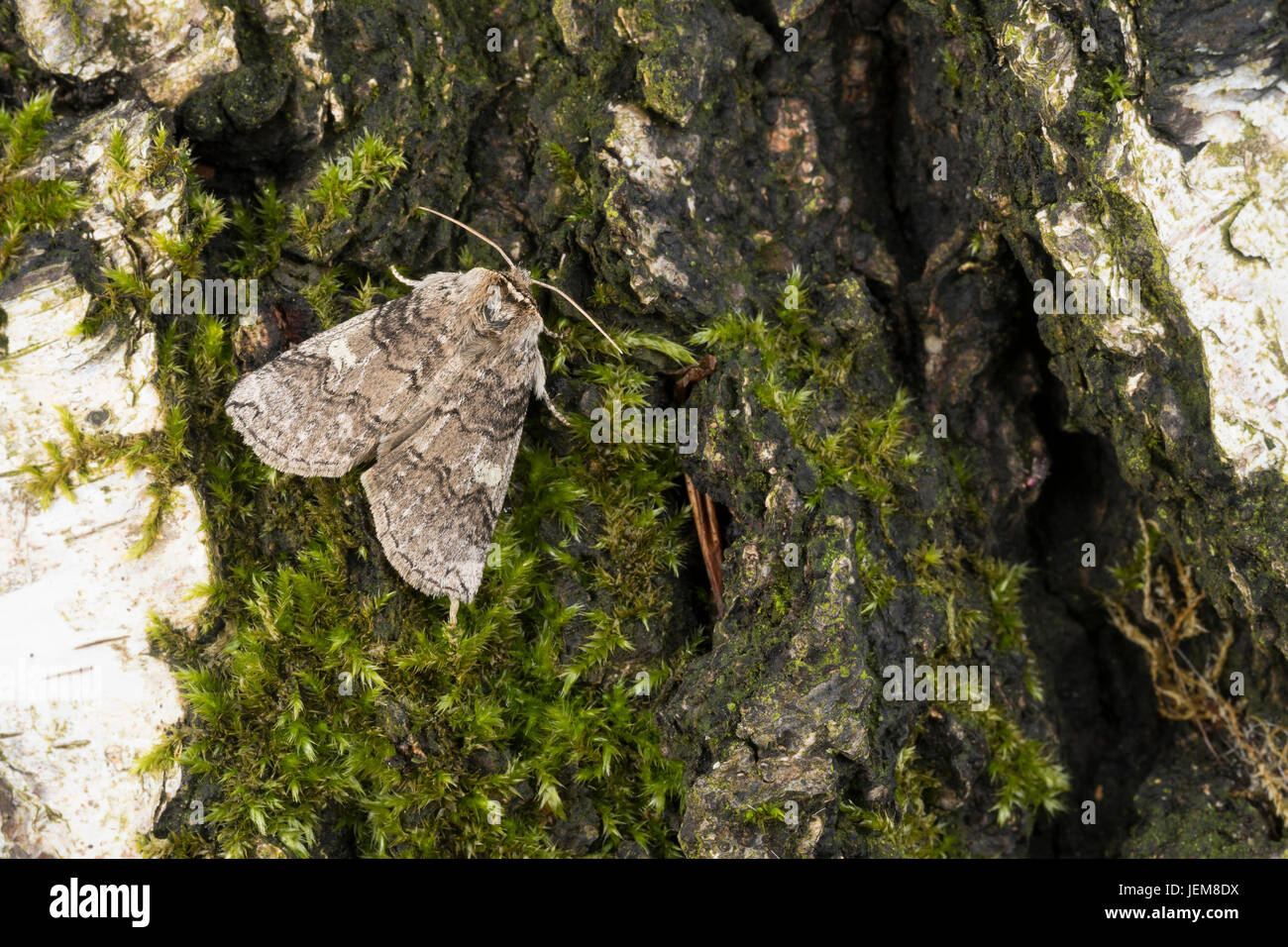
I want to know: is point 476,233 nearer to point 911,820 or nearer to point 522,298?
point 522,298

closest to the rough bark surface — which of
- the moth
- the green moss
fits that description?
the green moss

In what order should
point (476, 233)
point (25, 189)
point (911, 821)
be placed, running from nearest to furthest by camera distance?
point (25, 189)
point (911, 821)
point (476, 233)

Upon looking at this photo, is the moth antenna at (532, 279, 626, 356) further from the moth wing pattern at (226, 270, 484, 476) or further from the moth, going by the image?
the moth wing pattern at (226, 270, 484, 476)

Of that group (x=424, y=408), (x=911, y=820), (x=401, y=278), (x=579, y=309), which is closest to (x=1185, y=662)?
(x=911, y=820)

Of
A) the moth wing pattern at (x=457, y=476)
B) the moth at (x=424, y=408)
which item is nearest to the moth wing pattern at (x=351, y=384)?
the moth at (x=424, y=408)

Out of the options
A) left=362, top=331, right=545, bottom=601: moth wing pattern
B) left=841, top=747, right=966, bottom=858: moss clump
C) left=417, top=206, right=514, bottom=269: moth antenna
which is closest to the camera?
left=841, top=747, right=966, bottom=858: moss clump

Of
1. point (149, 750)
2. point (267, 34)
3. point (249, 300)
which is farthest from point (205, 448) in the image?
point (267, 34)

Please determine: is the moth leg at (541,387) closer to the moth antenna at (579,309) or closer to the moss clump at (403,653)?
the moss clump at (403,653)
